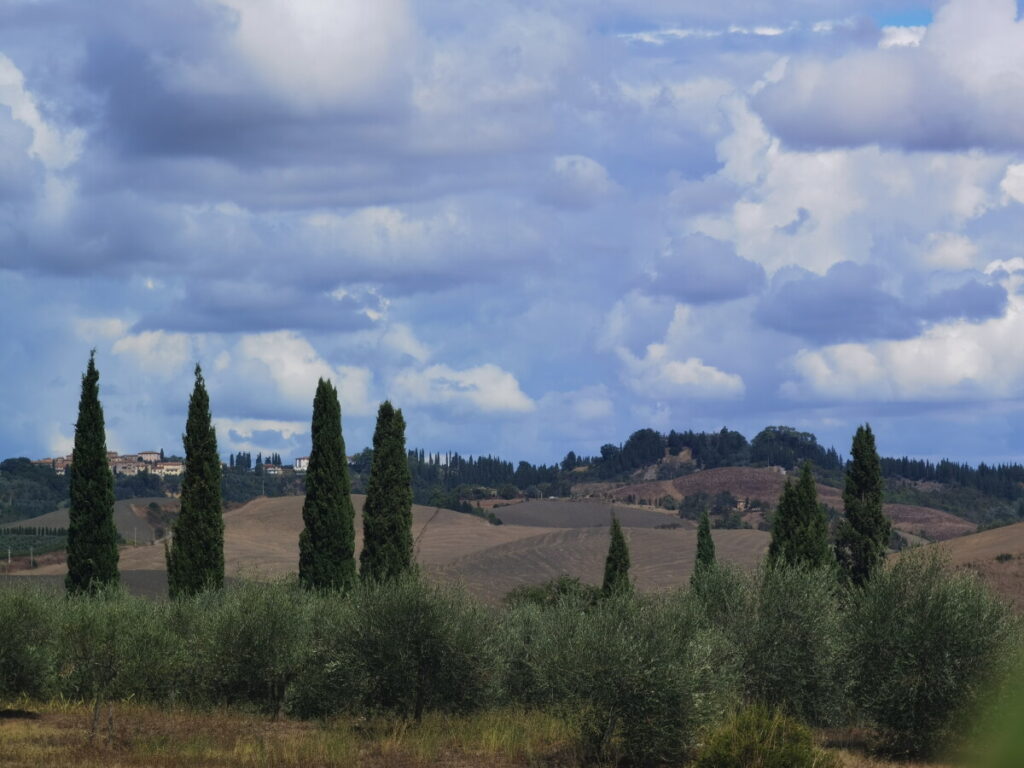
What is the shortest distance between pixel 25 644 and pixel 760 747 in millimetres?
20573

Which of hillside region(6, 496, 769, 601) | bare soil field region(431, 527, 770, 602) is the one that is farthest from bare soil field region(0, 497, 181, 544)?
bare soil field region(431, 527, 770, 602)

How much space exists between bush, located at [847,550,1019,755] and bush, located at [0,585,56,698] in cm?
2075

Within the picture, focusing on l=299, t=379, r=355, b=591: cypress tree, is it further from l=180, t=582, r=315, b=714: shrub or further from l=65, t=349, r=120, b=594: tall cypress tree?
l=180, t=582, r=315, b=714: shrub

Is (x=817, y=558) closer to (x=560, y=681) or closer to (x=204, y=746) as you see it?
(x=560, y=681)

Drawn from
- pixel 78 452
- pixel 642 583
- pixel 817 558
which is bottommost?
pixel 642 583

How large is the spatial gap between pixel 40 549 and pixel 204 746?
4104 inches

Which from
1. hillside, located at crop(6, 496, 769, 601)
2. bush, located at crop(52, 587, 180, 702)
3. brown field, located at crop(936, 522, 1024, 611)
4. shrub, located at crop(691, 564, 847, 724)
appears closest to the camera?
bush, located at crop(52, 587, 180, 702)

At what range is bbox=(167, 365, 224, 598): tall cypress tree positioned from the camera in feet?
135

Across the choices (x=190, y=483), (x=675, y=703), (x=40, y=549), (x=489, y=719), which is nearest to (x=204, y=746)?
(x=489, y=719)

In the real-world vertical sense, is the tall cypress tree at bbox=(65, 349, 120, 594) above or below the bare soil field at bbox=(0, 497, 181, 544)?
above

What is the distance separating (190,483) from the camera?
42375mm

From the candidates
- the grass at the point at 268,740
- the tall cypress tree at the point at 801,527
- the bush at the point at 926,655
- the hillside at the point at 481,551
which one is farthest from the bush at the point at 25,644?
the hillside at the point at 481,551

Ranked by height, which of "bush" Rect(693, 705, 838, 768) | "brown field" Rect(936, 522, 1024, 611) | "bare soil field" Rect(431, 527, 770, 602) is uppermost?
"bush" Rect(693, 705, 838, 768)

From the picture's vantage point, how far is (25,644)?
1261 inches
